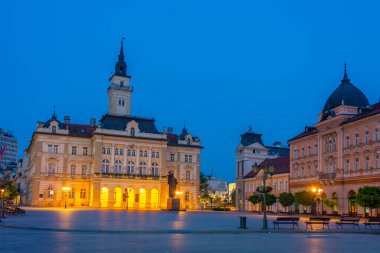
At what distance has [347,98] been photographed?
2544 inches

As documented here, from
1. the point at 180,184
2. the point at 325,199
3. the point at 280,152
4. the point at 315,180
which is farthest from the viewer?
the point at 280,152

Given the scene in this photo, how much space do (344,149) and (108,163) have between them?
46.5 metres

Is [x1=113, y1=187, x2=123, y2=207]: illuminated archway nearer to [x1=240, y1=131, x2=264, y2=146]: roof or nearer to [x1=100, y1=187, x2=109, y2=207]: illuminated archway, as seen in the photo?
[x1=100, y1=187, x2=109, y2=207]: illuminated archway

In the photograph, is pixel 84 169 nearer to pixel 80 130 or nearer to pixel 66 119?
pixel 80 130

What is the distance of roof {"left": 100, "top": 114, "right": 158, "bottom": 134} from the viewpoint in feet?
315

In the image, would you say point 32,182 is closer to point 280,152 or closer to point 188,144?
point 188,144

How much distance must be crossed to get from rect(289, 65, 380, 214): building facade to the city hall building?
3079 cm

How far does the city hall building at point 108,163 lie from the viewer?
9175 centimetres

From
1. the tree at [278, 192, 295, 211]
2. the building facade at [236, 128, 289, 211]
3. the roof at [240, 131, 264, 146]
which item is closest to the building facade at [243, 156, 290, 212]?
the building facade at [236, 128, 289, 211]

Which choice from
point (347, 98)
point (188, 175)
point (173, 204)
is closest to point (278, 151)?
point (188, 175)

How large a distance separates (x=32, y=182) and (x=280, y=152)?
56.5m

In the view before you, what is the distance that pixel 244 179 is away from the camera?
10212 centimetres

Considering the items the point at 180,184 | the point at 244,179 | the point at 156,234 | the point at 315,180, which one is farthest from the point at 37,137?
the point at 156,234

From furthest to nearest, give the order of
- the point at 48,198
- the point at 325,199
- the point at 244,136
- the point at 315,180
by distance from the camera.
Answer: the point at 244,136
the point at 48,198
the point at 315,180
the point at 325,199
